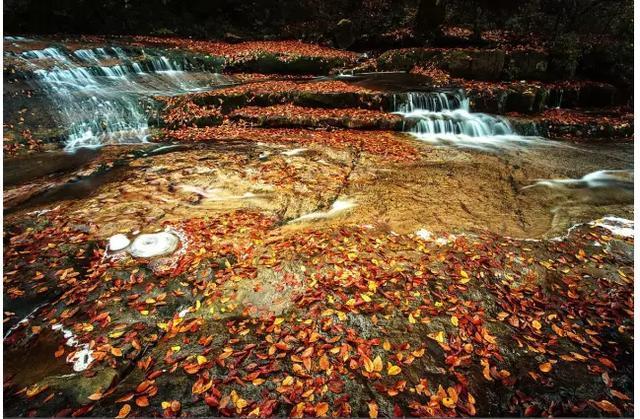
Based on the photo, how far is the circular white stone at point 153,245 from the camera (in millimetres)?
4602

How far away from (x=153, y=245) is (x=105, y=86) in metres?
10.2

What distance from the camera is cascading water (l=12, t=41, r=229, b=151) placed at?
33.6ft

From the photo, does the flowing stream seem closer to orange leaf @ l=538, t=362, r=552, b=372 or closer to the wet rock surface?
the wet rock surface

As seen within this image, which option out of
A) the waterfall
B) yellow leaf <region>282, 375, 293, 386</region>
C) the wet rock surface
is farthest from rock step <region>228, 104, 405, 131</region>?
yellow leaf <region>282, 375, 293, 386</region>

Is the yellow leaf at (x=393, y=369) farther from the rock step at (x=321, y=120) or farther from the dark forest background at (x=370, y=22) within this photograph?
the dark forest background at (x=370, y=22)

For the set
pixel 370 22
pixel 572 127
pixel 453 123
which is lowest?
pixel 572 127

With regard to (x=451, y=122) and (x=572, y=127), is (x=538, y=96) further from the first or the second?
(x=451, y=122)

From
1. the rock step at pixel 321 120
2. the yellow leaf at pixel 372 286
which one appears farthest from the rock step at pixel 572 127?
the yellow leaf at pixel 372 286

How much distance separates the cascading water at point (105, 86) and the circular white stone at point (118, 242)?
611 cm

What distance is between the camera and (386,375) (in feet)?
10.0

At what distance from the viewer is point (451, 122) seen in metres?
11.2

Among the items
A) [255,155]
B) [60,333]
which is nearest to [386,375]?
[60,333]

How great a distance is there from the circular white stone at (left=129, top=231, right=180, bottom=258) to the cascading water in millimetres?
6284

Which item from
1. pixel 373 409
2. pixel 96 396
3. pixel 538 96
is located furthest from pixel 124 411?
pixel 538 96
